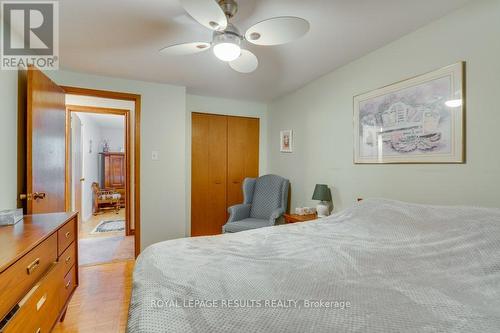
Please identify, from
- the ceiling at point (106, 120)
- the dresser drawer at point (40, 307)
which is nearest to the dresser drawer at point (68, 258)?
the dresser drawer at point (40, 307)

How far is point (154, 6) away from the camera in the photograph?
1681 mm

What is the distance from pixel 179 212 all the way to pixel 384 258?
2.68 metres

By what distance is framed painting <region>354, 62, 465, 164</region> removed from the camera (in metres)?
1.72

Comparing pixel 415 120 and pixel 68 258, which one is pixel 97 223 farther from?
pixel 415 120

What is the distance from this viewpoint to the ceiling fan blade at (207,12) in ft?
4.24

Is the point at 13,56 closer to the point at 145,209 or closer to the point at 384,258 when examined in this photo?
the point at 145,209

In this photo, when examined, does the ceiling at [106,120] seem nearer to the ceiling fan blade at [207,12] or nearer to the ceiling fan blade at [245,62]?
the ceiling fan blade at [245,62]

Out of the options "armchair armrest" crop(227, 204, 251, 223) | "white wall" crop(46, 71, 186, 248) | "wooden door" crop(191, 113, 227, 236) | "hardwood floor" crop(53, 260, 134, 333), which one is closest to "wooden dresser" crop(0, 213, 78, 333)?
"hardwood floor" crop(53, 260, 134, 333)

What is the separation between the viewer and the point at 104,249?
140 inches

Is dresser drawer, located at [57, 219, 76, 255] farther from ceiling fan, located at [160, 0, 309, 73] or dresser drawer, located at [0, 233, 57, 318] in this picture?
ceiling fan, located at [160, 0, 309, 73]

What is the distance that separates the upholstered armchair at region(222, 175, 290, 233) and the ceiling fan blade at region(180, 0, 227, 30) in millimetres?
2339

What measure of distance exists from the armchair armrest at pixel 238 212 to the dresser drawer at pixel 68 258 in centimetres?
177

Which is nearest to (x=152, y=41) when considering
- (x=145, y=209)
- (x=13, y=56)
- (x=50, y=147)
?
(x=13, y=56)

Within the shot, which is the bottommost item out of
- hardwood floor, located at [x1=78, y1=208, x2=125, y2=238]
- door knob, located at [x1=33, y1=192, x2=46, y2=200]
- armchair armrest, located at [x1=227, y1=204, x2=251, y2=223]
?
hardwood floor, located at [x1=78, y1=208, x2=125, y2=238]
